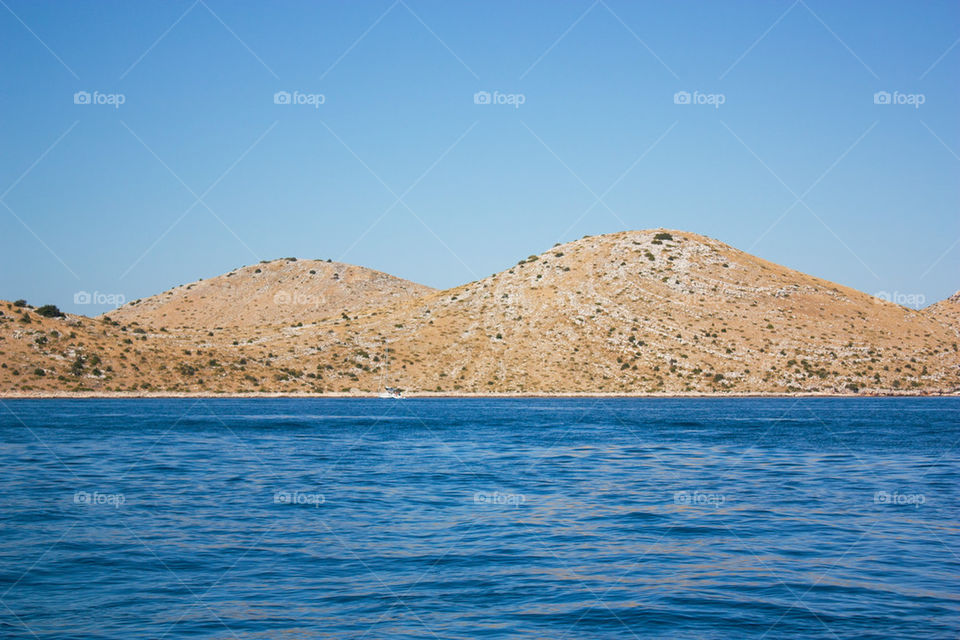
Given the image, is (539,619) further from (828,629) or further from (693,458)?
(693,458)

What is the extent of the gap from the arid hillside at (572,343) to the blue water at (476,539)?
58521 mm

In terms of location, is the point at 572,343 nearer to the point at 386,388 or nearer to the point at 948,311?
the point at 386,388

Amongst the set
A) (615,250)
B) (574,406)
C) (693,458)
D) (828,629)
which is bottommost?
(828,629)

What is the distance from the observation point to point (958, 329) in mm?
136125

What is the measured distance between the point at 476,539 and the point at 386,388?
90.9 m

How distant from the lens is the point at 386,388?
114 m

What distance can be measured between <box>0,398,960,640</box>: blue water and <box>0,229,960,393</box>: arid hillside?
58521 millimetres

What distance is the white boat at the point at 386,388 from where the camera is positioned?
4420 inches

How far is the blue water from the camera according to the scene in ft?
53.4

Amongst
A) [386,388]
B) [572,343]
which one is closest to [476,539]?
[386,388]

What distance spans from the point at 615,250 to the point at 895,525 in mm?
127289

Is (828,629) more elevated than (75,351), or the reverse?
(75,351)

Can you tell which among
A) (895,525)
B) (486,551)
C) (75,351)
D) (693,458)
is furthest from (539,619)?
(75,351)

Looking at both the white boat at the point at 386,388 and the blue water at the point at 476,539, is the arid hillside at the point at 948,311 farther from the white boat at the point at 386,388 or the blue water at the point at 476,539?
the blue water at the point at 476,539
